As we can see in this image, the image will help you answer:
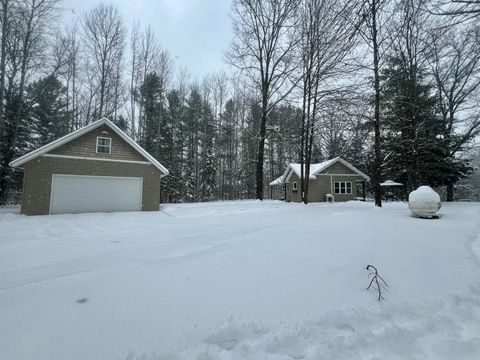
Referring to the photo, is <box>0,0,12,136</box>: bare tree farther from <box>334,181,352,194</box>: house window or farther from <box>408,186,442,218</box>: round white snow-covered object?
<box>334,181,352,194</box>: house window

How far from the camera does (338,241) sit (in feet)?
15.7

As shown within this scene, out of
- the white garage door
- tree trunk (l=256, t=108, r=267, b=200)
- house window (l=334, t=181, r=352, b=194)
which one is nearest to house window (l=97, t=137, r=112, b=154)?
the white garage door

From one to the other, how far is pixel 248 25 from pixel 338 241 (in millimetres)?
17264

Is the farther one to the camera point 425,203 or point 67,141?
point 67,141

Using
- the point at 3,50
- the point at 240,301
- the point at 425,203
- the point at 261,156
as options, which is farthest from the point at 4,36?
the point at 425,203

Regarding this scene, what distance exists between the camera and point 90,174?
40.1 feet

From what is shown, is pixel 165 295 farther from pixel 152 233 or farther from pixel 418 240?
pixel 418 240

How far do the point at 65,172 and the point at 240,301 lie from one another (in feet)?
41.0

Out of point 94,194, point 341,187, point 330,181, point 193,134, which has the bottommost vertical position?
point 94,194

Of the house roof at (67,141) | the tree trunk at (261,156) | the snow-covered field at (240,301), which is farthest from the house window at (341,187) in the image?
the snow-covered field at (240,301)

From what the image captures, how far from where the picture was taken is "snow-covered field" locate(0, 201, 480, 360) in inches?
78.7

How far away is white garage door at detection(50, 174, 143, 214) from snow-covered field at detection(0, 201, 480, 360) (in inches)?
308

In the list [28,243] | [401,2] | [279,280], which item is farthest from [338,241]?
[28,243]

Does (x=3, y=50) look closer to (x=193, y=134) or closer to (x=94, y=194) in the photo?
(x=94, y=194)
